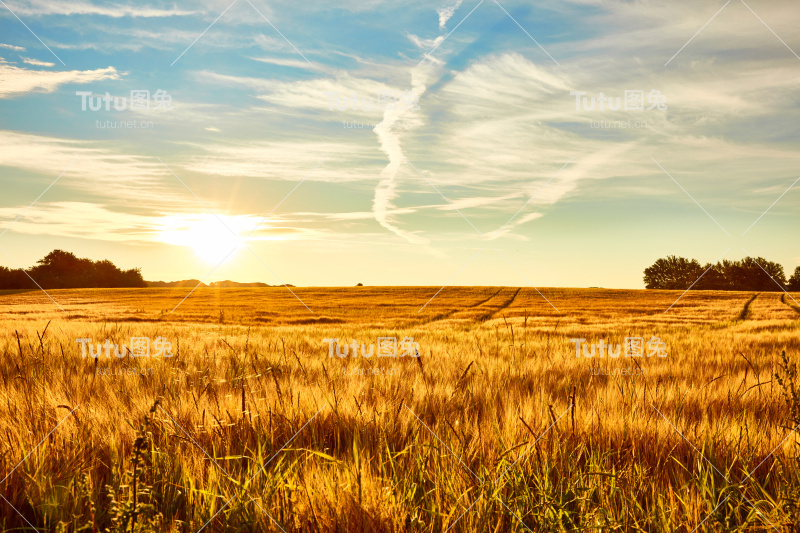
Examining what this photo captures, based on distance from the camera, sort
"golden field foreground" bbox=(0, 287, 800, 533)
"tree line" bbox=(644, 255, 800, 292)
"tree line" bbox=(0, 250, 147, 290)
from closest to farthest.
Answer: "golden field foreground" bbox=(0, 287, 800, 533) < "tree line" bbox=(0, 250, 147, 290) < "tree line" bbox=(644, 255, 800, 292)

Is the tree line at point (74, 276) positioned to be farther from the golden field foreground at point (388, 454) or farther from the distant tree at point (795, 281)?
the distant tree at point (795, 281)

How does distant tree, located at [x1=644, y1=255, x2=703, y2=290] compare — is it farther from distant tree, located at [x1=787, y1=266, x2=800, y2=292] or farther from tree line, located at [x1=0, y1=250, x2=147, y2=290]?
tree line, located at [x1=0, y1=250, x2=147, y2=290]

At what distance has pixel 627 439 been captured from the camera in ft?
9.04

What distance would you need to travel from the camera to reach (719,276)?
86938mm

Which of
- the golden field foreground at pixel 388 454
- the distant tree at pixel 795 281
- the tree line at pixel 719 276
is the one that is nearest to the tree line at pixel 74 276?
the golden field foreground at pixel 388 454

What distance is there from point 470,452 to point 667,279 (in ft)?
337

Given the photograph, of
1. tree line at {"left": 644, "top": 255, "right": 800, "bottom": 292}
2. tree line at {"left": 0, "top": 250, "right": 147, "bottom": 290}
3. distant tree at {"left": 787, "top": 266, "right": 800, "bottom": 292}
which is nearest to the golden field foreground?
tree line at {"left": 0, "top": 250, "right": 147, "bottom": 290}

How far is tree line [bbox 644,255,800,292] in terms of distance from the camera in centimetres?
7944

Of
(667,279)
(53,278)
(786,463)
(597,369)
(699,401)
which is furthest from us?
(667,279)

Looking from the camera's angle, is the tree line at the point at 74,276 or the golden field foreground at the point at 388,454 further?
the tree line at the point at 74,276

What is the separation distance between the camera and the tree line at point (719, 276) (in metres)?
79.4

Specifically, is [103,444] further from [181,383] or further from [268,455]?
[181,383]

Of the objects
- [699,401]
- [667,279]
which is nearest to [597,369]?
[699,401]

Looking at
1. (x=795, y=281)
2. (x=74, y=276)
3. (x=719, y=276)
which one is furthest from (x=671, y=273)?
(x=74, y=276)
